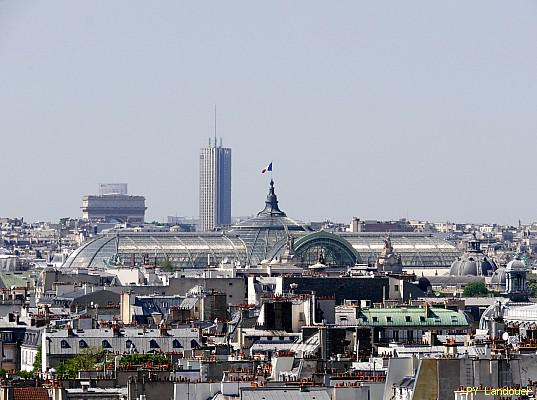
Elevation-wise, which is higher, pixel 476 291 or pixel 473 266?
pixel 473 266

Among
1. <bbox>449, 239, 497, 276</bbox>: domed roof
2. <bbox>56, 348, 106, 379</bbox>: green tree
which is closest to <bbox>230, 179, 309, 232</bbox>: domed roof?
<bbox>449, 239, 497, 276</bbox>: domed roof

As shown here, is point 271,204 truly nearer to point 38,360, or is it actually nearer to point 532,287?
point 532,287

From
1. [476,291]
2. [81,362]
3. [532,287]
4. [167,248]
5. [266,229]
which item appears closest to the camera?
[81,362]

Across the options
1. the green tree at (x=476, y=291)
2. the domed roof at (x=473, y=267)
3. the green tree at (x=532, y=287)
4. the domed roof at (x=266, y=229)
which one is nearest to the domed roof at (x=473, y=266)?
the domed roof at (x=473, y=267)

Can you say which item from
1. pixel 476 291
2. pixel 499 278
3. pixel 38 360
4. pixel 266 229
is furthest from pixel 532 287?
pixel 38 360

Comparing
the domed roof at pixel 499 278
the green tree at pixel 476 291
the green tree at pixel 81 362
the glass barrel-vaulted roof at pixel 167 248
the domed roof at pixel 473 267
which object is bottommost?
the green tree at pixel 81 362

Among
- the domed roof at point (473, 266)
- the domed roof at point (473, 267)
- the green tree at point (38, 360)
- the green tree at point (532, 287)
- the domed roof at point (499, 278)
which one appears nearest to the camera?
the green tree at point (38, 360)

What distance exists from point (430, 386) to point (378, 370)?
28.5 feet

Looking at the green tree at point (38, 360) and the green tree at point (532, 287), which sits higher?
the green tree at point (532, 287)

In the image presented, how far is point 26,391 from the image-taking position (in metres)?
47.7

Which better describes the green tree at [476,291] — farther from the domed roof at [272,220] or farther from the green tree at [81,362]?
the green tree at [81,362]

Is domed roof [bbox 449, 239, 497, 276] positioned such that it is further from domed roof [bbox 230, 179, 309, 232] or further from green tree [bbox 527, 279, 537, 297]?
green tree [bbox 527, 279, 537, 297]

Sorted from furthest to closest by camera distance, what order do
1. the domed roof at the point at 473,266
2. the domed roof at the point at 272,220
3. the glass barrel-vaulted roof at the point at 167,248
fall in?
the domed roof at the point at 272,220
the glass barrel-vaulted roof at the point at 167,248
the domed roof at the point at 473,266

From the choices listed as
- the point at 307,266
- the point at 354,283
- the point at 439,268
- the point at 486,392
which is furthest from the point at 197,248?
the point at 486,392
